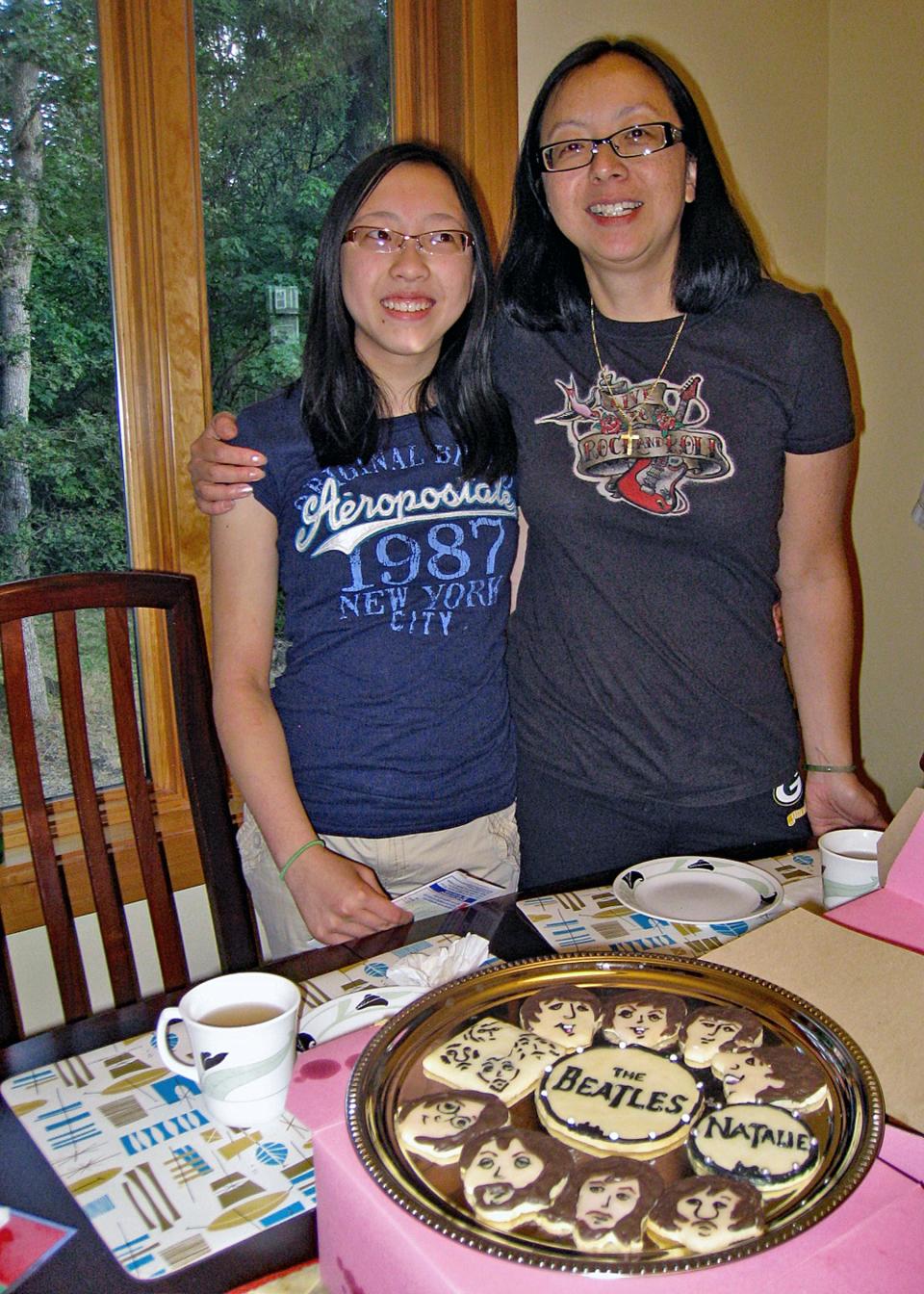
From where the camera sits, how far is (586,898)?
3.73 feet

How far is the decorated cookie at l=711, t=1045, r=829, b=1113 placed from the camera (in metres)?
0.67

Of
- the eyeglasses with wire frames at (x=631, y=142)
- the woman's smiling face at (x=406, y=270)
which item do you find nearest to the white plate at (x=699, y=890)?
the woman's smiling face at (x=406, y=270)

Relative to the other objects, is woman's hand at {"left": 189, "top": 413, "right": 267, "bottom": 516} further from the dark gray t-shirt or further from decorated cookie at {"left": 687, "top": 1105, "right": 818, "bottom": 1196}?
decorated cookie at {"left": 687, "top": 1105, "right": 818, "bottom": 1196}

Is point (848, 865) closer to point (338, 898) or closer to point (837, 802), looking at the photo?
point (837, 802)

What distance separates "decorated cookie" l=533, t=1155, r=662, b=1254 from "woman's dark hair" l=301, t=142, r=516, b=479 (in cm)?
95

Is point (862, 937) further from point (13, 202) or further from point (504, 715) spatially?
point (13, 202)

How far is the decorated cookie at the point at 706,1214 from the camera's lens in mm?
559

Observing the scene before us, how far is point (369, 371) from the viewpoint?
1.41m

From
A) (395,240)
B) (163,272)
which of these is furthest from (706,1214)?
(163,272)

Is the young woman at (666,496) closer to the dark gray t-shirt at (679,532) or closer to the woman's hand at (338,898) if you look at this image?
the dark gray t-shirt at (679,532)

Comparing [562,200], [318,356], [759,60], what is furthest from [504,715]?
[759,60]

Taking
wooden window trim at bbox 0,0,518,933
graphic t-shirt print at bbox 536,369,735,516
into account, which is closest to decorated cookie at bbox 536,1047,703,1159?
graphic t-shirt print at bbox 536,369,735,516

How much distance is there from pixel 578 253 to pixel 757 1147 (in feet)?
4.05

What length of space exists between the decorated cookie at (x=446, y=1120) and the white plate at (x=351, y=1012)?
196 millimetres
